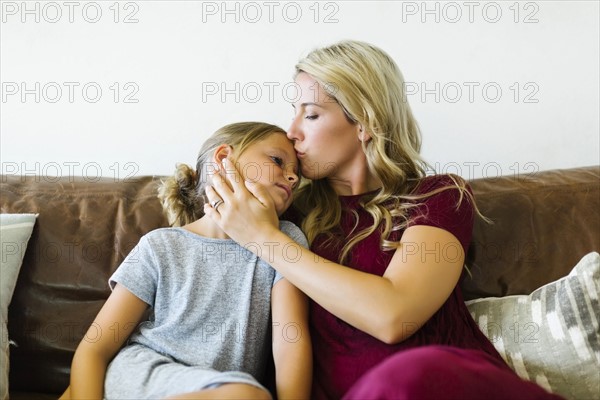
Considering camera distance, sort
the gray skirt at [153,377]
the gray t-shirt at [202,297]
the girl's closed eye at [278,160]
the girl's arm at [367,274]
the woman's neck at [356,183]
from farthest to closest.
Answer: the woman's neck at [356,183]
the girl's closed eye at [278,160]
the gray t-shirt at [202,297]
the girl's arm at [367,274]
the gray skirt at [153,377]

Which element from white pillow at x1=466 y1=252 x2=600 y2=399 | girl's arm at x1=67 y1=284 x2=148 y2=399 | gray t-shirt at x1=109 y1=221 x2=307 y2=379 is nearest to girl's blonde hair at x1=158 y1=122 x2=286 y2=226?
gray t-shirt at x1=109 y1=221 x2=307 y2=379

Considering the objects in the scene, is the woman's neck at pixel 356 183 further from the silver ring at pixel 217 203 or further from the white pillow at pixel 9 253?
the white pillow at pixel 9 253

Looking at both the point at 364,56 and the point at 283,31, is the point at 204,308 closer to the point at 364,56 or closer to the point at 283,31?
the point at 364,56

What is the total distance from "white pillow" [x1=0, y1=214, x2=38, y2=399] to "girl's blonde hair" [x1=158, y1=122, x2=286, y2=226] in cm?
33

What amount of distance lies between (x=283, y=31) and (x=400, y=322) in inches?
39.9

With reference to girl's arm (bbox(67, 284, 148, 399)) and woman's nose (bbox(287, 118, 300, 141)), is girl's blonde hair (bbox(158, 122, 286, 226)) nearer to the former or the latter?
woman's nose (bbox(287, 118, 300, 141))

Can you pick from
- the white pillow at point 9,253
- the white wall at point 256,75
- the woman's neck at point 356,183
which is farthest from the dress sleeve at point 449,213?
the white pillow at point 9,253

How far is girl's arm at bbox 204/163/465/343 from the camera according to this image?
1354mm

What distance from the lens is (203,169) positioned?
5.32ft

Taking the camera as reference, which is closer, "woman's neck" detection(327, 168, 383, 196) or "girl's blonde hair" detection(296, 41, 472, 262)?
"girl's blonde hair" detection(296, 41, 472, 262)

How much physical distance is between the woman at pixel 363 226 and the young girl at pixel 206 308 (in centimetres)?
6

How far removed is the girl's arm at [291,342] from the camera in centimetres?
138

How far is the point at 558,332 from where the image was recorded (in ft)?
4.79

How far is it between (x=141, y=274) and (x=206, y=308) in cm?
15
